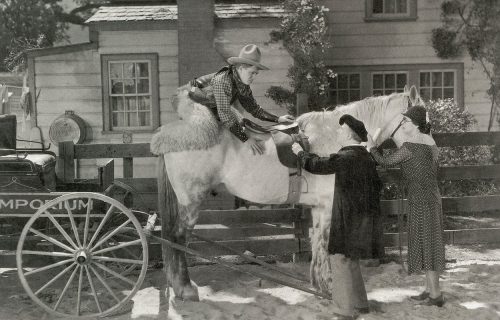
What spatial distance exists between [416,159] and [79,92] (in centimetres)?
813

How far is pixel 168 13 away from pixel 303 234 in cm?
645

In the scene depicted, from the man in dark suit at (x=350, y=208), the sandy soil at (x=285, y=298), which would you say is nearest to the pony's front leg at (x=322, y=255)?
the sandy soil at (x=285, y=298)

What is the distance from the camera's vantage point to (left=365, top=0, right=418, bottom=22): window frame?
43.0 feet

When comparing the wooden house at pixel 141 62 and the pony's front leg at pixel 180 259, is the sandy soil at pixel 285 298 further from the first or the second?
the wooden house at pixel 141 62

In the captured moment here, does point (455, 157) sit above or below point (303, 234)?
above

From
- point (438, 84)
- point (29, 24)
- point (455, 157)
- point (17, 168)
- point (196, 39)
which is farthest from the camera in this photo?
point (29, 24)

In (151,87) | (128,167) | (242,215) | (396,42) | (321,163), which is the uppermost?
(396,42)

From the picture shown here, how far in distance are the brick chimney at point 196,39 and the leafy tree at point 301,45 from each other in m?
1.22

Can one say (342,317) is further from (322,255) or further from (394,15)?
(394,15)

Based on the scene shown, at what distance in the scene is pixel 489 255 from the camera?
7.88 metres

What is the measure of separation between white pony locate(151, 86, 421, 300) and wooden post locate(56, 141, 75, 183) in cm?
161

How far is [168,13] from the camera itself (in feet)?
38.7

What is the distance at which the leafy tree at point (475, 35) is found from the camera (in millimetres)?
12555

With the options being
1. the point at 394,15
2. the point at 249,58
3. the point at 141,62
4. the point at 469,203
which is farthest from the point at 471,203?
the point at 141,62
